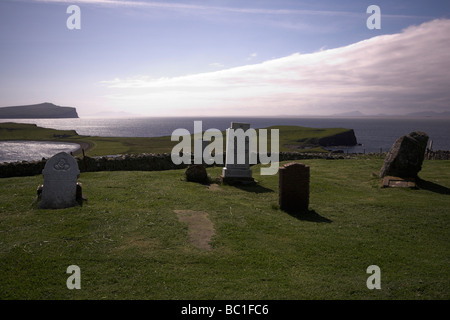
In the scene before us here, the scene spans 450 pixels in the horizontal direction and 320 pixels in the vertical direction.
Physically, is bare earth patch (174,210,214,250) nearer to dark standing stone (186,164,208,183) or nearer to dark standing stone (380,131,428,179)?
dark standing stone (186,164,208,183)

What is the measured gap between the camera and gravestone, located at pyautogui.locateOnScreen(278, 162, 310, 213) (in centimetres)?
1150

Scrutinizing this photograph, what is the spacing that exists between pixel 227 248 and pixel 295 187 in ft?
15.6

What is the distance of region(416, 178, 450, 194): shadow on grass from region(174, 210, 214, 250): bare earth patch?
38.7ft

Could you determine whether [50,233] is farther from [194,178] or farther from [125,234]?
[194,178]

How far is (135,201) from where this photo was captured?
12.2 m

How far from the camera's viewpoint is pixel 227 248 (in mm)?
7836

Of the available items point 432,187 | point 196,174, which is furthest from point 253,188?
point 432,187

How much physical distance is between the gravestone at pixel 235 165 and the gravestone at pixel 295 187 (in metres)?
5.58

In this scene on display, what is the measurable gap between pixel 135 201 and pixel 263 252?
21.5 ft

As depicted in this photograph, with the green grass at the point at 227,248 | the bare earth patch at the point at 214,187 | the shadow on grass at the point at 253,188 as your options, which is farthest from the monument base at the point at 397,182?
the bare earth patch at the point at 214,187
